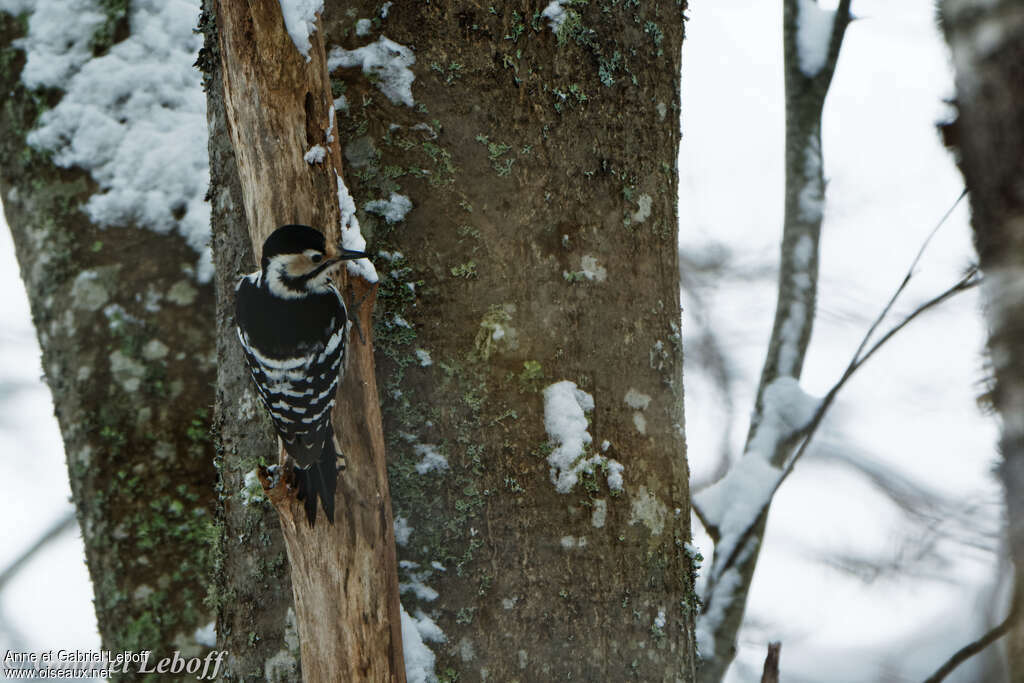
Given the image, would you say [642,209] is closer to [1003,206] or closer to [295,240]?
[295,240]

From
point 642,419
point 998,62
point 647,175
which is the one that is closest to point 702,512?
point 642,419

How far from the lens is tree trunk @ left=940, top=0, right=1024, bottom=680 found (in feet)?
2.09

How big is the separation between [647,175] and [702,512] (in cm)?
120

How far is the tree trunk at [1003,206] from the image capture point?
2.09ft

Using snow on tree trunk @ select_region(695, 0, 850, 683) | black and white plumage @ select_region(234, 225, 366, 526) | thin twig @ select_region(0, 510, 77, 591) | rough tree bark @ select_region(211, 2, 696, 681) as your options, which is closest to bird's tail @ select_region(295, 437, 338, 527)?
black and white plumage @ select_region(234, 225, 366, 526)

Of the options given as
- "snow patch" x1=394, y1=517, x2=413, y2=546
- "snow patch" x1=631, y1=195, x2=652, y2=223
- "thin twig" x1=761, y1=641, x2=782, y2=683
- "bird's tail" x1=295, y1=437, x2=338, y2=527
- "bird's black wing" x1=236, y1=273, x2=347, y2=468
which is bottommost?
"thin twig" x1=761, y1=641, x2=782, y2=683

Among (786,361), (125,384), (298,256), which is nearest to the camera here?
(298,256)

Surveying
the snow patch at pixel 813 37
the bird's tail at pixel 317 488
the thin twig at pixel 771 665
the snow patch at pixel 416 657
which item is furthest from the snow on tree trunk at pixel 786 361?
the bird's tail at pixel 317 488

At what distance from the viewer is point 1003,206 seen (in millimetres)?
659

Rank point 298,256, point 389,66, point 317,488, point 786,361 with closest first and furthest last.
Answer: point 317,488, point 298,256, point 389,66, point 786,361

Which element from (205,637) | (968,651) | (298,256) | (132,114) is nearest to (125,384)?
(205,637)

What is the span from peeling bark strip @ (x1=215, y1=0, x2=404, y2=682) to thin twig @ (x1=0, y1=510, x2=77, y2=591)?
5.48 meters

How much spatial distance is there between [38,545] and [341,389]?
5.88m

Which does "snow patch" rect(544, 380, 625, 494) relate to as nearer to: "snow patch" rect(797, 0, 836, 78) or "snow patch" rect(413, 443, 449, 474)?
"snow patch" rect(413, 443, 449, 474)
